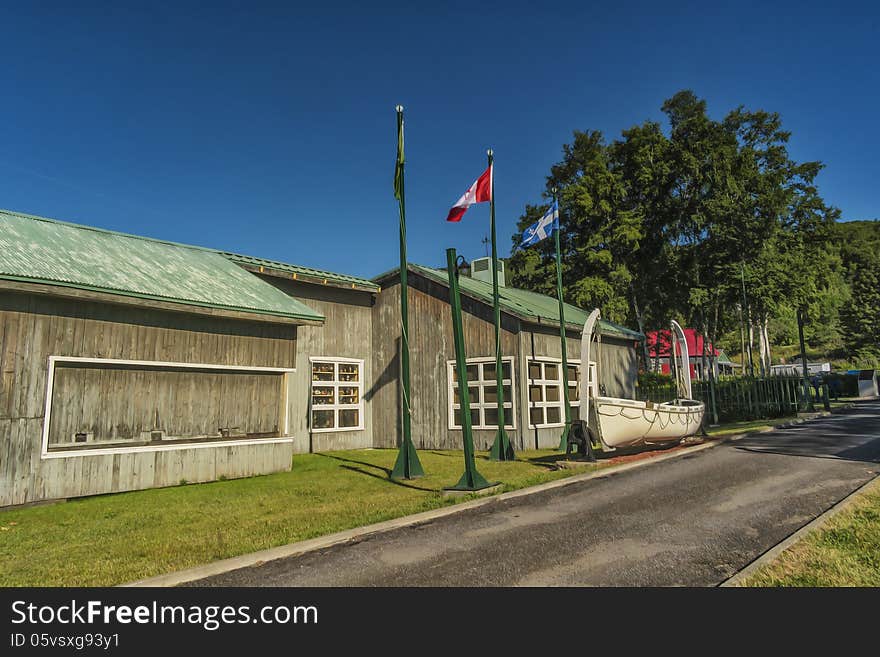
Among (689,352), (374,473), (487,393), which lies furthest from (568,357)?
(689,352)

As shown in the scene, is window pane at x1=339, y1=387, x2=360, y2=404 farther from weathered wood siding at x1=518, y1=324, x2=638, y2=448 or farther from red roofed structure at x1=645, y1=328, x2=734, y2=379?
red roofed structure at x1=645, y1=328, x2=734, y2=379

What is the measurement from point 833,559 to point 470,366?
1229cm

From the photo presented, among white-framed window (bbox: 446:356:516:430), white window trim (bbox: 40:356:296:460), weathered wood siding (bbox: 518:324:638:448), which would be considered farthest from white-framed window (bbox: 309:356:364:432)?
weathered wood siding (bbox: 518:324:638:448)

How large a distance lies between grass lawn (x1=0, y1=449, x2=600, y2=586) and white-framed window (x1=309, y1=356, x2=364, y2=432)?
394 centimetres

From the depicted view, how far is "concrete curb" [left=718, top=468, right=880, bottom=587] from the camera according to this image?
504 centimetres

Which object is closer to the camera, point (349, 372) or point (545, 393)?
point (545, 393)

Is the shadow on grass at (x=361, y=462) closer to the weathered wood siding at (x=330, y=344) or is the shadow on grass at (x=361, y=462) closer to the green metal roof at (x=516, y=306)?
the weathered wood siding at (x=330, y=344)

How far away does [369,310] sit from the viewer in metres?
19.5

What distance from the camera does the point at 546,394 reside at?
58.5 ft

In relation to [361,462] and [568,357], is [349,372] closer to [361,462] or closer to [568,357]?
[361,462]

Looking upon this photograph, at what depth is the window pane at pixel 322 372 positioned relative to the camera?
56.5 ft

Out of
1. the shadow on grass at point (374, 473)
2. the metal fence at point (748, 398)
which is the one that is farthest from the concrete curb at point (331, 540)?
the metal fence at point (748, 398)

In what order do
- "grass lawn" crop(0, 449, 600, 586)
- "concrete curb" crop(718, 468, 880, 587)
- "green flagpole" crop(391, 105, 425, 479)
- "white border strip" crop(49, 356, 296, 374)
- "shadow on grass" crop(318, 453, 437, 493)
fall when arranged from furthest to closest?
1. "green flagpole" crop(391, 105, 425, 479)
2. "shadow on grass" crop(318, 453, 437, 493)
3. "white border strip" crop(49, 356, 296, 374)
4. "grass lawn" crop(0, 449, 600, 586)
5. "concrete curb" crop(718, 468, 880, 587)
